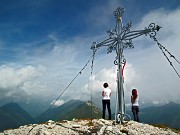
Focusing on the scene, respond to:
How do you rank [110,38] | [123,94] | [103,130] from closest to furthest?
[103,130] < [123,94] < [110,38]

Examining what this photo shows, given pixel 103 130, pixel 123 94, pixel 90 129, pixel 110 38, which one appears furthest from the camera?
pixel 110 38

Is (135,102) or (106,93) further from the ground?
(106,93)

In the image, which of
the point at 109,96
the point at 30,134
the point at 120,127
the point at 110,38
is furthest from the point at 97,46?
the point at 30,134

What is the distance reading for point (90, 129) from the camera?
1406 cm

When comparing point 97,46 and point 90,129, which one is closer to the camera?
point 90,129

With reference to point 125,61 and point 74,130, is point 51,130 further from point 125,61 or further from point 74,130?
point 125,61

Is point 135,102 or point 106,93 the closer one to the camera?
point 106,93

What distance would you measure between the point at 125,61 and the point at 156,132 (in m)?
5.13

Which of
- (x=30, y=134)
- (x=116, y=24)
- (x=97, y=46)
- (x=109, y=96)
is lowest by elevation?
(x=30, y=134)

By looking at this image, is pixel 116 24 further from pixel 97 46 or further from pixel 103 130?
pixel 103 130

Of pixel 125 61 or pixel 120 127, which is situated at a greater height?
pixel 125 61

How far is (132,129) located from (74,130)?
3494 millimetres

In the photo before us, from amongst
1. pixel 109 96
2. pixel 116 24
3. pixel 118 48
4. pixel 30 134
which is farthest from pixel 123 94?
pixel 30 134

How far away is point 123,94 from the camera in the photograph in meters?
16.1
